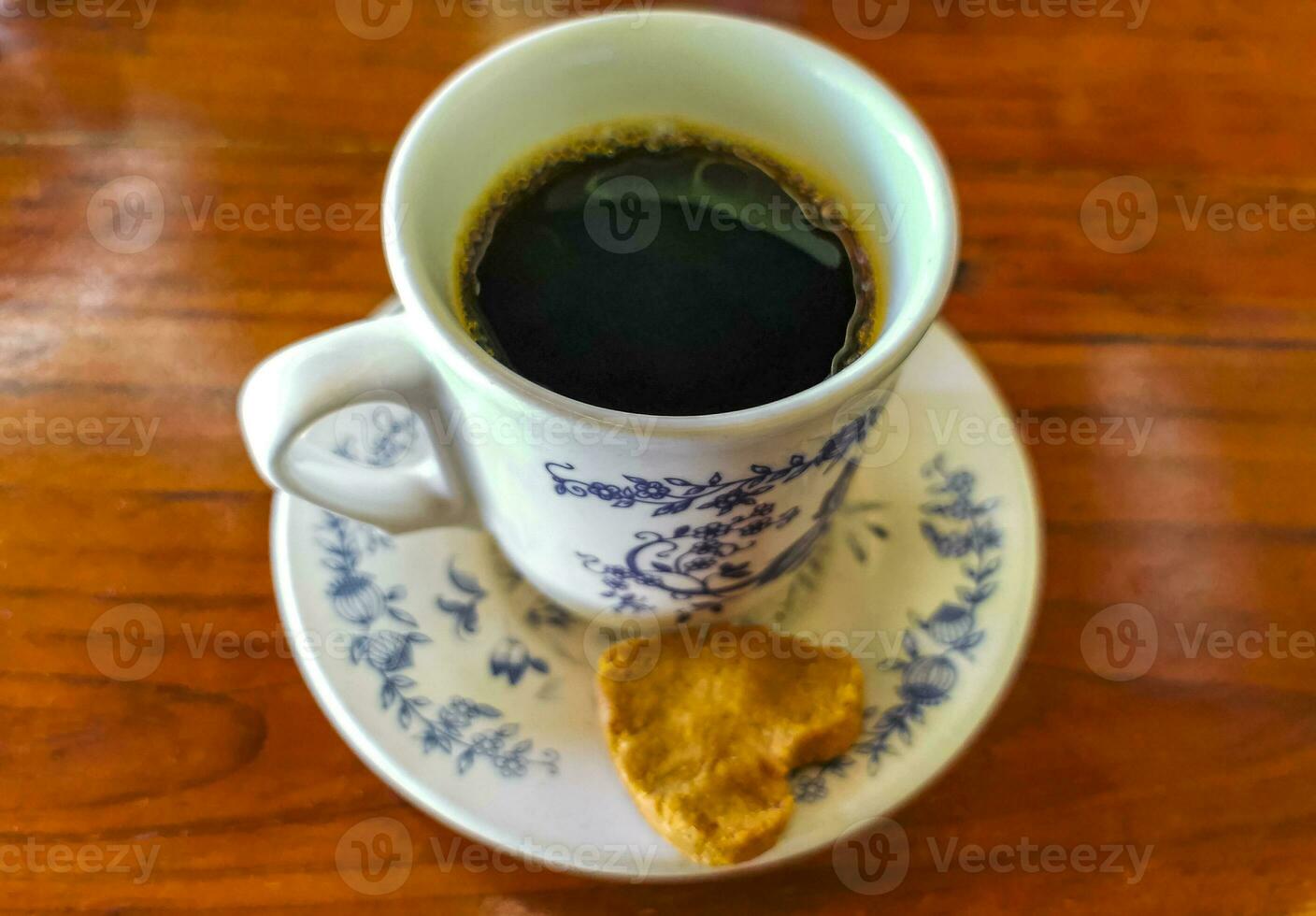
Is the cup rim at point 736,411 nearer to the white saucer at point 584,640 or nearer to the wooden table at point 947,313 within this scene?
the white saucer at point 584,640

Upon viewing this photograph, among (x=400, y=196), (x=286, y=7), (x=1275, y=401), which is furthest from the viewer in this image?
(x=286, y=7)

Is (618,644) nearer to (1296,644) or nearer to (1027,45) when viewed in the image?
(1296,644)

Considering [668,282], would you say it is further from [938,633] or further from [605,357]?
[938,633]

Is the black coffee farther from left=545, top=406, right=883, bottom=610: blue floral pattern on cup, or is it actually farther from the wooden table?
the wooden table

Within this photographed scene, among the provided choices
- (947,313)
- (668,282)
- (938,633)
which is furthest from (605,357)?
(947,313)

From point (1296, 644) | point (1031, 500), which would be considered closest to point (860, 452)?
point (1031, 500)
